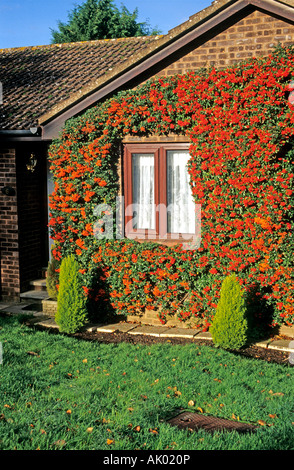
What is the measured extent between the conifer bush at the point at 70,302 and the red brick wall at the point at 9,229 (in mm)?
2519

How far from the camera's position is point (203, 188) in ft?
29.4

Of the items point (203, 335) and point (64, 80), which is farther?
point (64, 80)

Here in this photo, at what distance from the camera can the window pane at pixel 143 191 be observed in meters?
9.77

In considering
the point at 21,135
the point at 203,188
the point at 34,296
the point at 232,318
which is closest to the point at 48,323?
the point at 34,296

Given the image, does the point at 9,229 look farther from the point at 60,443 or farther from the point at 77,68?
the point at 60,443

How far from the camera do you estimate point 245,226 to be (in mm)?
8633

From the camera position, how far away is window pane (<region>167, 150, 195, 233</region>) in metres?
9.47

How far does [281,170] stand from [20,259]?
227 inches

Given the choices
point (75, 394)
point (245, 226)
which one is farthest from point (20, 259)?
point (75, 394)

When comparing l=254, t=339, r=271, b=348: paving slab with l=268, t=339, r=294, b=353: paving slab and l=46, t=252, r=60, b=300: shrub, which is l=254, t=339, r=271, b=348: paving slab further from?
l=46, t=252, r=60, b=300: shrub

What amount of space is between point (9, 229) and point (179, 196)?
3866 mm

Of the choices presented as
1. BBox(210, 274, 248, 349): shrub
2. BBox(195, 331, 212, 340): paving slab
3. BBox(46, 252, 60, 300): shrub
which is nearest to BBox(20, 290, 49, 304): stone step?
BBox(46, 252, 60, 300): shrub

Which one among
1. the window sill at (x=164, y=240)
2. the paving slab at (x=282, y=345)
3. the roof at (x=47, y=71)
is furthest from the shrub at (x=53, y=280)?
the paving slab at (x=282, y=345)

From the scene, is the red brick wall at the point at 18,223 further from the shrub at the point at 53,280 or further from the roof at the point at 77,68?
the shrub at the point at 53,280
